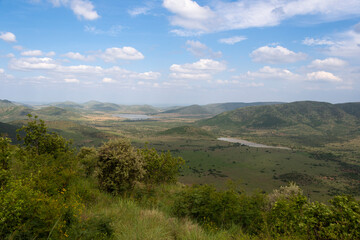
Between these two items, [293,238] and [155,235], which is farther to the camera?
[293,238]

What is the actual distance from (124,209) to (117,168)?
20.6 feet

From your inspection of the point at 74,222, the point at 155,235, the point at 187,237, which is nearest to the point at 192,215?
the point at 187,237

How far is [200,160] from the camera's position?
A: 10694 cm

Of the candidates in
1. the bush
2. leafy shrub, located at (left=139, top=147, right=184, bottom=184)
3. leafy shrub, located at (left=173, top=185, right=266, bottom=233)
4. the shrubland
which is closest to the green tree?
the shrubland

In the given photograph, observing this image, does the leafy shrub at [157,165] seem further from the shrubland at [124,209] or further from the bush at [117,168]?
the bush at [117,168]

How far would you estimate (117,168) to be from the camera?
55.5 ft

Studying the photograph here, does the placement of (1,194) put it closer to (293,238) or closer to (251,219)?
(293,238)

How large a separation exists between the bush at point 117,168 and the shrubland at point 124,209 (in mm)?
87

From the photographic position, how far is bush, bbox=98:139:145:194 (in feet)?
56.7

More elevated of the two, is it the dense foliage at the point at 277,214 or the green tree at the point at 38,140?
the green tree at the point at 38,140

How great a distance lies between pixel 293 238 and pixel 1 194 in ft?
39.8

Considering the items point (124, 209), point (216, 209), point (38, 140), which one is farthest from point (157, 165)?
point (38, 140)

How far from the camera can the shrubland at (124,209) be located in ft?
23.7

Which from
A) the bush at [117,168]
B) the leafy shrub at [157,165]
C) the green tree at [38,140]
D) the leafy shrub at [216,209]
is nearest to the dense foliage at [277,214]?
the leafy shrub at [216,209]
